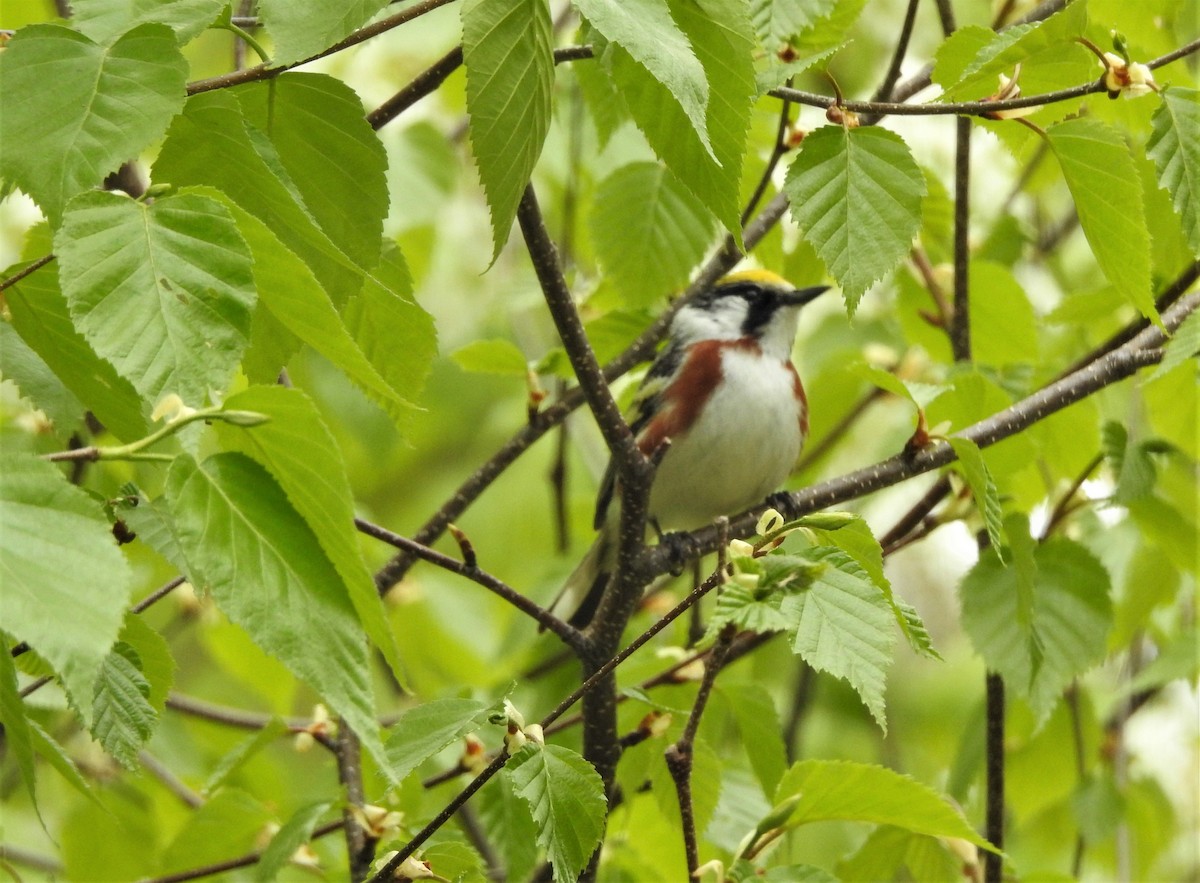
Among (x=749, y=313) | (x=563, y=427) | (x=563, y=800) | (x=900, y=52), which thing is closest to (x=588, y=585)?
(x=563, y=427)

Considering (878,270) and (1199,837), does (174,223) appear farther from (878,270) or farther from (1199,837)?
(1199,837)

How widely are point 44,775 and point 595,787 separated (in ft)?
10.7

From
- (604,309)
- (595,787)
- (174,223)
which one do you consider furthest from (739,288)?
(174,223)

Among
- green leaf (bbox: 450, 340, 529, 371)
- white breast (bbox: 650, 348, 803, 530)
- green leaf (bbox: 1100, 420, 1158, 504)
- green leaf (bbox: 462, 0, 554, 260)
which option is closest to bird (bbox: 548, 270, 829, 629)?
white breast (bbox: 650, 348, 803, 530)

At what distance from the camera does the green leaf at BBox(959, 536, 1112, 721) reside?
2356 millimetres

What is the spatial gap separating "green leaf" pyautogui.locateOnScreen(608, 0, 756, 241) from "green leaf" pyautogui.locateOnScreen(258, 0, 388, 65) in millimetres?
313

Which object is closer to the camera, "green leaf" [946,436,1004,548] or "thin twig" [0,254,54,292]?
"thin twig" [0,254,54,292]

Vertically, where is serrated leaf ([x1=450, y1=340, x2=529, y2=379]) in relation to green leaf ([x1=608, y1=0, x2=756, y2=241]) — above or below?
below

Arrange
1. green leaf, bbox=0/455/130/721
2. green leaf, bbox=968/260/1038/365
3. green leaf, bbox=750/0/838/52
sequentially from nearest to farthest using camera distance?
green leaf, bbox=0/455/130/721 → green leaf, bbox=750/0/838/52 → green leaf, bbox=968/260/1038/365

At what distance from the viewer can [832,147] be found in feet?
5.65

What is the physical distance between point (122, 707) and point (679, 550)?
1062 millimetres

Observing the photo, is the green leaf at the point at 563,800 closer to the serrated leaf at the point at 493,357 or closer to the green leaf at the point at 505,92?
the green leaf at the point at 505,92

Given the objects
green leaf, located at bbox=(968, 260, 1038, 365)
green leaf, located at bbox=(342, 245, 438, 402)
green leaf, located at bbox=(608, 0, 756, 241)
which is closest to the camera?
green leaf, located at bbox=(608, 0, 756, 241)

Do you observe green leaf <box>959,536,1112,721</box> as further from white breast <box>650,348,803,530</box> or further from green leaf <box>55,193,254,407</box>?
green leaf <box>55,193,254,407</box>
